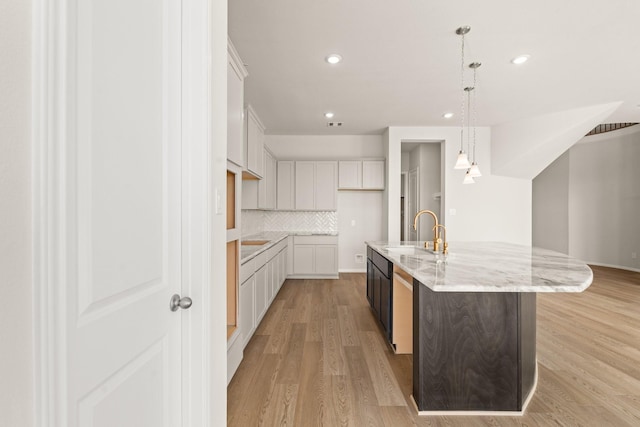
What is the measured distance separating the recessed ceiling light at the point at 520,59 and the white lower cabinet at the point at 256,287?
11.0 feet

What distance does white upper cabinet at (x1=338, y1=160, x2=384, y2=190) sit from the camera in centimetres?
572

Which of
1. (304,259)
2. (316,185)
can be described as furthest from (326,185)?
(304,259)

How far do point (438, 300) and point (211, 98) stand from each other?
164 centimetres

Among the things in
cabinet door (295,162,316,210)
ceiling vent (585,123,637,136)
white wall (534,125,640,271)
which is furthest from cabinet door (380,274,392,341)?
ceiling vent (585,123,637,136)

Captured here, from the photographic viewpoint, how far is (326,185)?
5.71 metres

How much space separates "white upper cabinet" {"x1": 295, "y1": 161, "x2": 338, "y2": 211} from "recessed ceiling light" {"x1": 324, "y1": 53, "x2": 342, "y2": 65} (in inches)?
102

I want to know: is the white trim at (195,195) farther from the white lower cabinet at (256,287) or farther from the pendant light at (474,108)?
the pendant light at (474,108)

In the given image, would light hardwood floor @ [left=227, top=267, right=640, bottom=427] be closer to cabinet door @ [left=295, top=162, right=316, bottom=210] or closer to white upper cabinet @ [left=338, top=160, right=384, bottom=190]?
cabinet door @ [left=295, top=162, right=316, bottom=210]

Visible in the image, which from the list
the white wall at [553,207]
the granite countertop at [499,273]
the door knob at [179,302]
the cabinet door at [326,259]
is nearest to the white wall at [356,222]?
the cabinet door at [326,259]

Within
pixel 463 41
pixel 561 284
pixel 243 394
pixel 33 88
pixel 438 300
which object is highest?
pixel 463 41

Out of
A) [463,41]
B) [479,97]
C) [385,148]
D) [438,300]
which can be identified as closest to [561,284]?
[438,300]

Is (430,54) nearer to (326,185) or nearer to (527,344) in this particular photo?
(527,344)

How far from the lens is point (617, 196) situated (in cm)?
636

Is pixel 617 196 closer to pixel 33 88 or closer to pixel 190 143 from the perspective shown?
pixel 190 143
